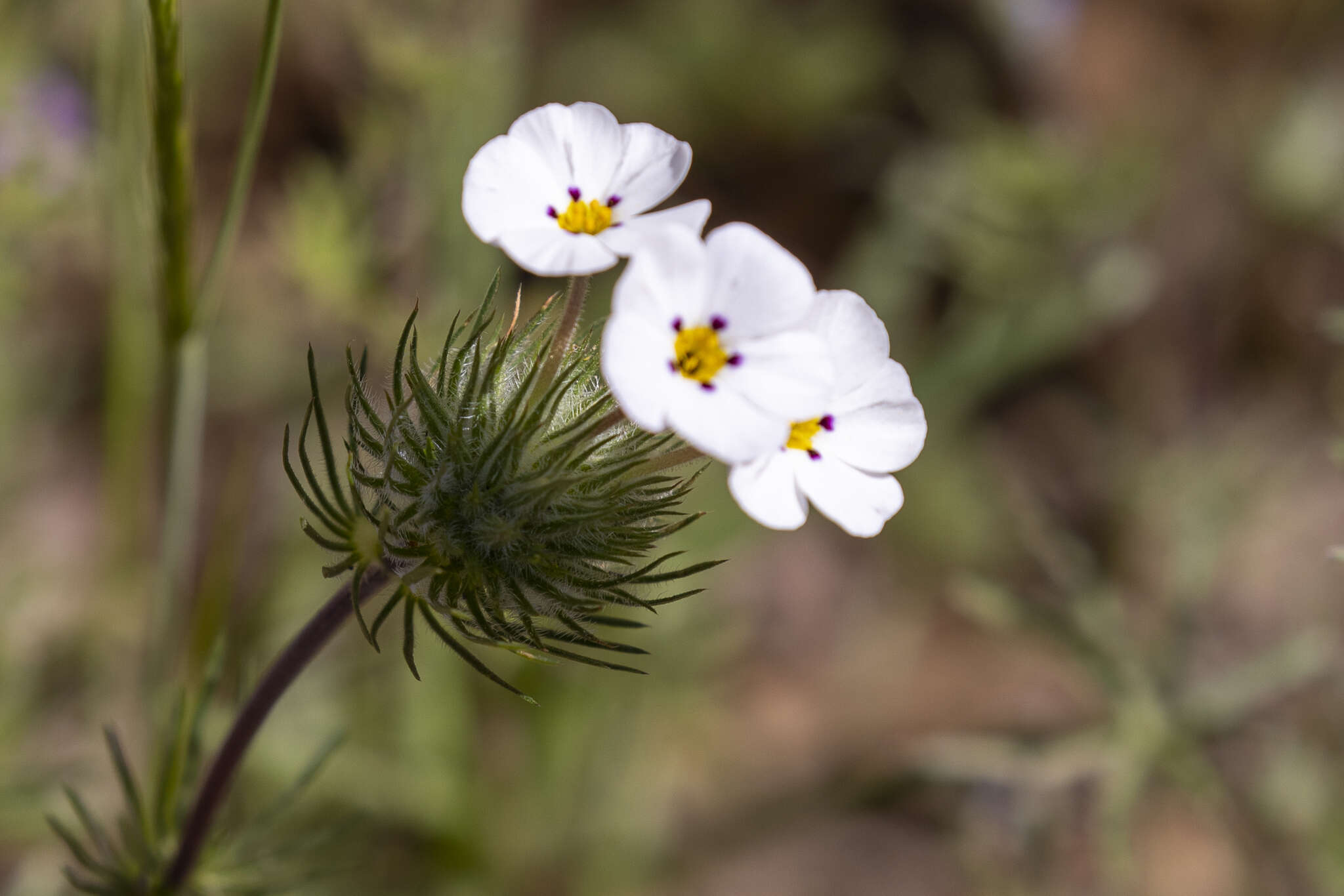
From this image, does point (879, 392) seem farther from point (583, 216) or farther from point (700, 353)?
point (583, 216)

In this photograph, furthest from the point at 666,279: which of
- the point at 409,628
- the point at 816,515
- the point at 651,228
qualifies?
the point at 816,515

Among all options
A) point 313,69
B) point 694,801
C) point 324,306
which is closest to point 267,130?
point 313,69

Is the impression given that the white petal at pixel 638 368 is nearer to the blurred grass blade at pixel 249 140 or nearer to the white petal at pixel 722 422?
the white petal at pixel 722 422

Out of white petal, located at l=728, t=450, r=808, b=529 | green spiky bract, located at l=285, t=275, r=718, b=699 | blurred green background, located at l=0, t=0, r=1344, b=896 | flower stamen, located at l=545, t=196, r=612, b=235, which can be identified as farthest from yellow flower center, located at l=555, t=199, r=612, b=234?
blurred green background, located at l=0, t=0, r=1344, b=896

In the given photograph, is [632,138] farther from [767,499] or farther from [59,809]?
[59,809]

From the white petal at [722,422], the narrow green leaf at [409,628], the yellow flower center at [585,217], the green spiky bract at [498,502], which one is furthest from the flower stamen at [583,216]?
the narrow green leaf at [409,628]

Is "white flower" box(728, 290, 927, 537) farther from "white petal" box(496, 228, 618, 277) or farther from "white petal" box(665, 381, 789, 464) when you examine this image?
"white petal" box(496, 228, 618, 277)
